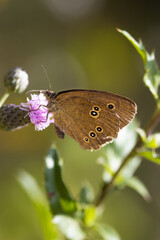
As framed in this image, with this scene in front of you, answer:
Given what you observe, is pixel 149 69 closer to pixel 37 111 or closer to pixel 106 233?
pixel 37 111

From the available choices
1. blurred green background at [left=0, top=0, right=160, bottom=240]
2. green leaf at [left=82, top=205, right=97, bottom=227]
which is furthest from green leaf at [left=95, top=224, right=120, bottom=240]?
blurred green background at [left=0, top=0, right=160, bottom=240]

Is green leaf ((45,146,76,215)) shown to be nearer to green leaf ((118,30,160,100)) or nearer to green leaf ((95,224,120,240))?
green leaf ((95,224,120,240))

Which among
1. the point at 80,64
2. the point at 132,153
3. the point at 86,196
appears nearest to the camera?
the point at 132,153

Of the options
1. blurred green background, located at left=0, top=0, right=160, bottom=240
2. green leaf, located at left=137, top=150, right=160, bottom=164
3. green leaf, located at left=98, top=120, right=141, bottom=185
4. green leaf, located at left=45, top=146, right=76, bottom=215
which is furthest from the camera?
blurred green background, located at left=0, top=0, right=160, bottom=240

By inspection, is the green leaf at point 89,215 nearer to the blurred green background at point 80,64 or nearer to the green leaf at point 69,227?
the green leaf at point 69,227

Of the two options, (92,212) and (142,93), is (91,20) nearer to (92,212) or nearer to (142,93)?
(142,93)

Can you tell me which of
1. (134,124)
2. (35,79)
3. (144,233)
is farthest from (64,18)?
(134,124)

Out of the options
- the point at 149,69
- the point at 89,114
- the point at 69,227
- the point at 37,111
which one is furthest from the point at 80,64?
the point at 69,227
